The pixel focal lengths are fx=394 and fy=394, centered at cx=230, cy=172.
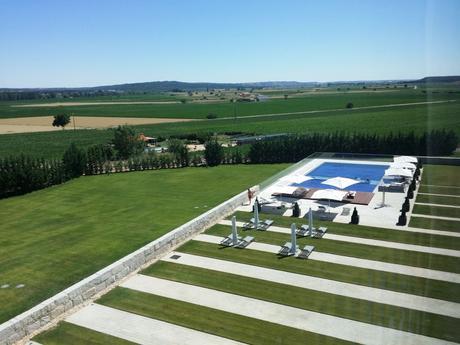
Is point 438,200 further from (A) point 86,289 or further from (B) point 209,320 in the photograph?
(A) point 86,289

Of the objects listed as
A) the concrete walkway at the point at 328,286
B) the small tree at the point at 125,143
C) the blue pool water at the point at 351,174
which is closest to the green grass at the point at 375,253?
the concrete walkway at the point at 328,286

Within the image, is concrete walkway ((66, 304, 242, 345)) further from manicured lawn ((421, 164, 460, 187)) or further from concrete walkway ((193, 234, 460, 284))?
manicured lawn ((421, 164, 460, 187))

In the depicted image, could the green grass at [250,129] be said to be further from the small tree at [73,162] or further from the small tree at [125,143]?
the small tree at [73,162]

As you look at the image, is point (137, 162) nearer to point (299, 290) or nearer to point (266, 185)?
point (266, 185)

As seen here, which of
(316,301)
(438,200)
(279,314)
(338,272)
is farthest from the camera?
(438,200)

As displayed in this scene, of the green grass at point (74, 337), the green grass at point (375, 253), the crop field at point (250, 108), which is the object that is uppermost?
the crop field at point (250, 108)

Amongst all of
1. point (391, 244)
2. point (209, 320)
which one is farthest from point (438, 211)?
point (209, 320)

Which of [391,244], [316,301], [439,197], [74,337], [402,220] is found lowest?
[74,337]

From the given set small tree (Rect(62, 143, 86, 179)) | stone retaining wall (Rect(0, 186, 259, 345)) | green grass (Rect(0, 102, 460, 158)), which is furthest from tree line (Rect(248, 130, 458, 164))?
stone retaining wall (Rect(0, 186, 259, 345))
